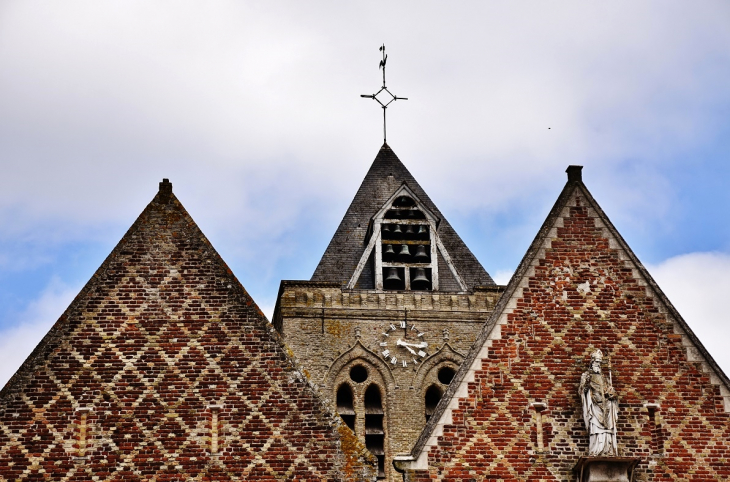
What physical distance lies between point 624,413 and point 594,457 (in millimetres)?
815

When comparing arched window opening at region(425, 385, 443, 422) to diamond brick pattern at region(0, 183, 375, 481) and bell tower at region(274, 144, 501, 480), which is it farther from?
diamond brick pattern at region(0, 183, 375, 481)

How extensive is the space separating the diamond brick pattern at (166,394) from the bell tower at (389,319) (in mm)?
18211

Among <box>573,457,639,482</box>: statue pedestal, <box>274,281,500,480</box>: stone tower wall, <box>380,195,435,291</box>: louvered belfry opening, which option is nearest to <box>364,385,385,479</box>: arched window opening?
<box>274,281,500,480</box>: stone tower wall

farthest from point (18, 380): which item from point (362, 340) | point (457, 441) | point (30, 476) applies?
point (362, 340)

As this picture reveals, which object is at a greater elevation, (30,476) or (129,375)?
(129,375)

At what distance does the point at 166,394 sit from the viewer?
61.4ft

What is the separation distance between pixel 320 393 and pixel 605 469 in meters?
3.41

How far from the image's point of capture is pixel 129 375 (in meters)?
18.8

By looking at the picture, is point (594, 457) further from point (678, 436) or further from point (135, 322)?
point (135, 322)

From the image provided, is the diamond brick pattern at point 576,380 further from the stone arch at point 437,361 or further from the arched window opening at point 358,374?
the arched window opening at point 358,374

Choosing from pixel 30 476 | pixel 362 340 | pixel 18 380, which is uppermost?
pixel 362 340

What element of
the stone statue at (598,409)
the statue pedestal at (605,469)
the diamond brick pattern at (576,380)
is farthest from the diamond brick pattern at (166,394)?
the stone statue at (598,409)

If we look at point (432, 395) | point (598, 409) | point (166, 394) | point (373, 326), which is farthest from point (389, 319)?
point (166, 394)

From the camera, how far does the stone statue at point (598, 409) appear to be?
60.9ft
